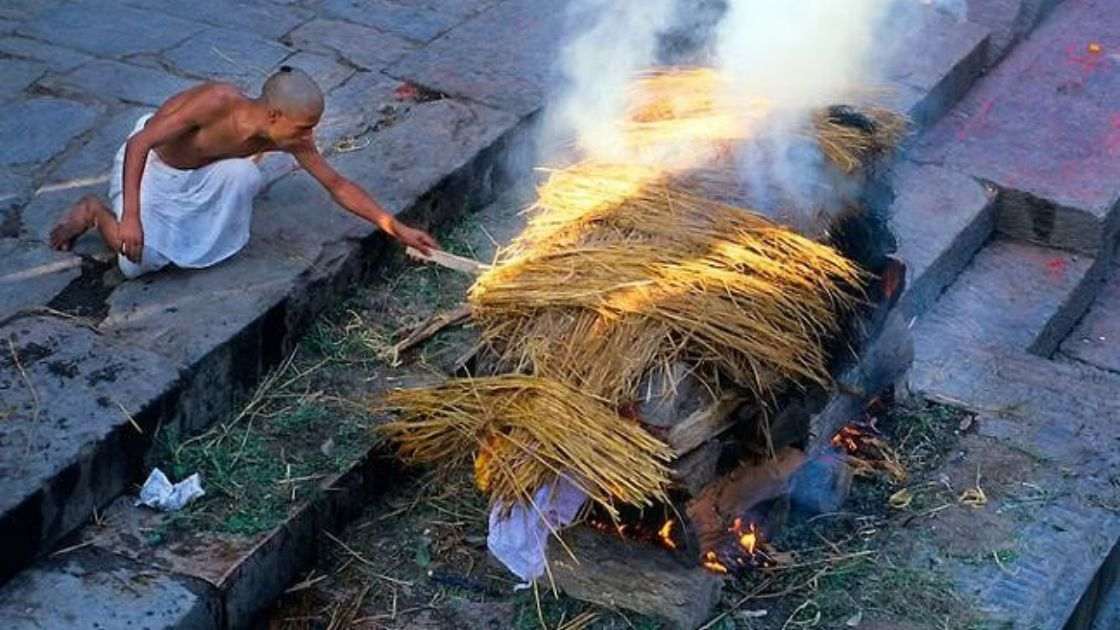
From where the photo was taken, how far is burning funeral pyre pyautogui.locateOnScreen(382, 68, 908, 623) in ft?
16.0

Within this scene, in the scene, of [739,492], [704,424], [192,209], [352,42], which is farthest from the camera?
[352,42]

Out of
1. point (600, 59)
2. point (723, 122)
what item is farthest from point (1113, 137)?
point (723, 122)

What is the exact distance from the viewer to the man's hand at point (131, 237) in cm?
594

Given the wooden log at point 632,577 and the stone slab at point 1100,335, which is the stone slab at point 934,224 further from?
the wooden log at point 632,577

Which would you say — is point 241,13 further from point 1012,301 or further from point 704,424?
point 704,424

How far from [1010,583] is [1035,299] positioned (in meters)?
2.27

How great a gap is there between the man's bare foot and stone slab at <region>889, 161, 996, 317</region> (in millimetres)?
3403

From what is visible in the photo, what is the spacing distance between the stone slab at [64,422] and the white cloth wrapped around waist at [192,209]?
524 mm

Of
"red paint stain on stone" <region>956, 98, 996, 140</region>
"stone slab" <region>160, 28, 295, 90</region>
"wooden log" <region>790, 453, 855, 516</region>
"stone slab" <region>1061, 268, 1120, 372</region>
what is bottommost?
"stone slab" <region>1061, 268, 1120, 372</region>

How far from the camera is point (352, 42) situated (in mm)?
8133

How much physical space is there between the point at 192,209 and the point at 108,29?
221 centimetres

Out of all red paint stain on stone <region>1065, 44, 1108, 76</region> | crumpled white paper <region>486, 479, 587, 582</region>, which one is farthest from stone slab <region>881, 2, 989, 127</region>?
crumpled white paper <region>486, 479, 587, 582</region>

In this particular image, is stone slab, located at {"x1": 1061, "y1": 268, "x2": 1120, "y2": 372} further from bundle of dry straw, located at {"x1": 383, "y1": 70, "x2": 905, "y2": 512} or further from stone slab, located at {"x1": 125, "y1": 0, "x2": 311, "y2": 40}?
stone slab, located at {"x1": 125, "y1": 0, "x2": 311, "y2": 40}

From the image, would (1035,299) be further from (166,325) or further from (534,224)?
(166,325)
